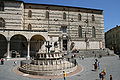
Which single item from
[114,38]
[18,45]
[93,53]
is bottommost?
[93,53]

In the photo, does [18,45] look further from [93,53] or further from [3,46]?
[93,53]

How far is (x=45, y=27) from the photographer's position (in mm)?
30953

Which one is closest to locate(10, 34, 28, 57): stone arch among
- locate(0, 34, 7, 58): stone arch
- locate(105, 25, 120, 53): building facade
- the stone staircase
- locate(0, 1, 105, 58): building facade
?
locate(0, 1, 105, 58): building facade

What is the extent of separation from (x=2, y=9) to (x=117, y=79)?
81.8ft

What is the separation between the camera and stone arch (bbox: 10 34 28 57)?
2684 centimetres

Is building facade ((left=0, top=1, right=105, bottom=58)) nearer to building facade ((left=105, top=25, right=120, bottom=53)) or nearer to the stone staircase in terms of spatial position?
the stone staircase

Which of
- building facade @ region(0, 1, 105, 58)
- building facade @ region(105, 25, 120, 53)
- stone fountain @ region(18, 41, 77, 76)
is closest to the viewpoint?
stone fountain @ region(18, 41, 77, 76)

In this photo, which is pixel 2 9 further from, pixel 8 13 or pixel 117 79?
pixel 117 79

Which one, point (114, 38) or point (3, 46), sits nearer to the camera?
point (3, 46)

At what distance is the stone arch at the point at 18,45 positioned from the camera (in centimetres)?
2684

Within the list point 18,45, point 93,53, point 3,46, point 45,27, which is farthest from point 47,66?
point 93,53

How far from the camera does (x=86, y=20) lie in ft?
113

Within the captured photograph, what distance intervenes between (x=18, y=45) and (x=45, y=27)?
759 cm

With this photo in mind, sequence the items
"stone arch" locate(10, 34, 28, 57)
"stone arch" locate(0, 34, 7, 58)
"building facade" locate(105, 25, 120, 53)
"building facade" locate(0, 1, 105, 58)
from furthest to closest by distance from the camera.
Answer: "building facade" locate(105, 25, 120, 53)
"stone arch" locate(10, 34, 28, 57)
"building facade" locate(0, 1, 105, 58)
"stone arch" locate(0, 34, 7, 58)
